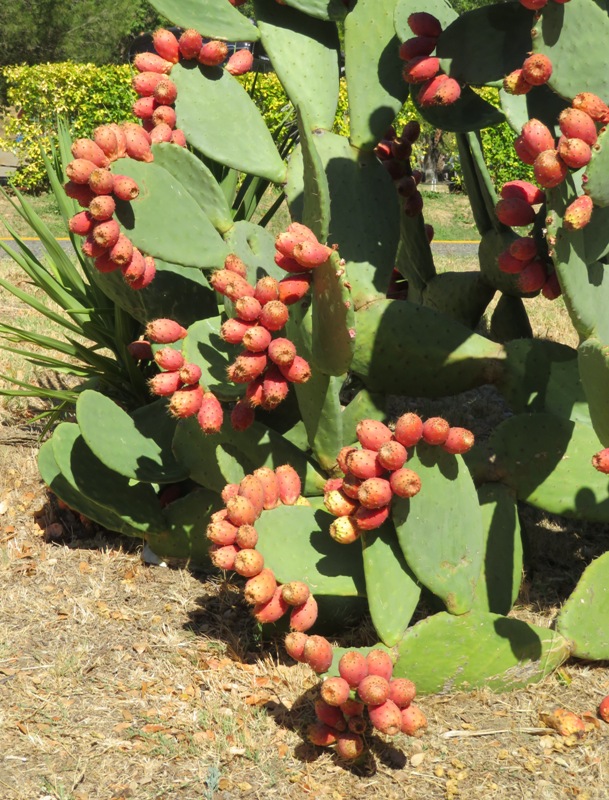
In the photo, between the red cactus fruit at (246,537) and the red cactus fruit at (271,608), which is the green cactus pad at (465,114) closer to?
the red cactus fruit at (246,537)

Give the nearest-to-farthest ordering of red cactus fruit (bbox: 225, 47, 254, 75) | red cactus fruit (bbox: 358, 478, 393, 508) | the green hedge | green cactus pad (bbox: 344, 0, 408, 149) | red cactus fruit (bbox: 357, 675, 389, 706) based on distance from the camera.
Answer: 1. red cactus fruit (bbox: 357, 675, 389, 706)
2. red cactus fruit (bbox: 358, 478, 393, 508)
3. green cactus pad (bbox: 344, 0, 408, 149)
4. red cactus fruit (bbox: 225, 47, 254, 75)
5. the green hedge

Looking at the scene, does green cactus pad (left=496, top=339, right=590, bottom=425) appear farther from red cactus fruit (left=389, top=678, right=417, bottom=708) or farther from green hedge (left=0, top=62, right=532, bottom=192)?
green hedge (left=0, top=62, right=532, bottom=192)

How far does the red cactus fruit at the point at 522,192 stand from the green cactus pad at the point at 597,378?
0.53m

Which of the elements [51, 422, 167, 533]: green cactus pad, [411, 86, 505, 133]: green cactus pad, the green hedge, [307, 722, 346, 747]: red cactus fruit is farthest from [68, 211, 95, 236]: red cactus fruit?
the green hedge

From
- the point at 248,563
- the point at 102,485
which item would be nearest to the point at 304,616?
the point at 248,563

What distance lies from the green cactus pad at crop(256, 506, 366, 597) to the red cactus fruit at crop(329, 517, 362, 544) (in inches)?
7.6

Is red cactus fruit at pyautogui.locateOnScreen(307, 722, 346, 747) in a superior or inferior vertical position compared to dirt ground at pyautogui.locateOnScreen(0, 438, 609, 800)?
superior

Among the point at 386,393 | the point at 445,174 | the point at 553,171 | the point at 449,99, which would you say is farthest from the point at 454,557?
the point at 445,174

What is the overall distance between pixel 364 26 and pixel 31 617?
2.27m

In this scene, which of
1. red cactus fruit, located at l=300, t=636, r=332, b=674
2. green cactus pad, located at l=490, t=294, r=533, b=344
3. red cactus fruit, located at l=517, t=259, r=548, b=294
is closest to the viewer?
red cactus fruit, located at l=300, t=636, r=332, b=674

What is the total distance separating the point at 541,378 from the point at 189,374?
1.25 m

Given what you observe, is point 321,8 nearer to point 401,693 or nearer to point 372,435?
point 372,435

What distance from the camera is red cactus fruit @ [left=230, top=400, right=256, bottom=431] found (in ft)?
9.68

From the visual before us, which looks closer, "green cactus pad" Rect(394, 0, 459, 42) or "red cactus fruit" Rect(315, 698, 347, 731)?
"red cactus fruit" Rect(315, 698, 347, 731)
